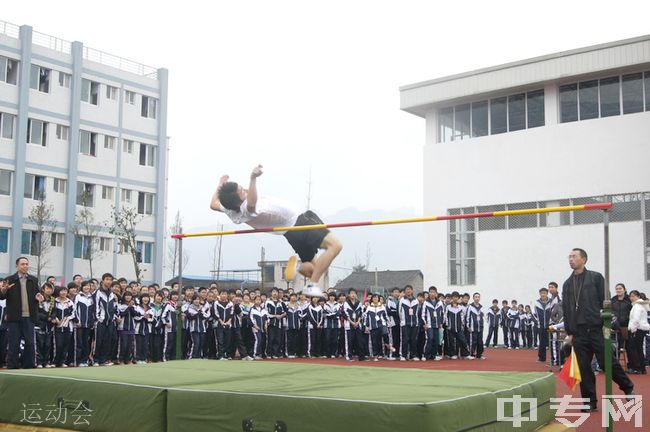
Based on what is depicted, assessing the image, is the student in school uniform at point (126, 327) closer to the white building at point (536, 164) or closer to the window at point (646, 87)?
the white building at point (536, 164)

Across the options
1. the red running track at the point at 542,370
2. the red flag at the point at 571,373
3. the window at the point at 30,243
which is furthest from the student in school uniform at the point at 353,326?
the window at the point at 30,243

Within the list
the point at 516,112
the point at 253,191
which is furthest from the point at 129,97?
the point at 253,191

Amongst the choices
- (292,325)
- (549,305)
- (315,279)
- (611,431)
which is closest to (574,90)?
(549,305)

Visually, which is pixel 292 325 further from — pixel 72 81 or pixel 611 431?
pixel 72 81

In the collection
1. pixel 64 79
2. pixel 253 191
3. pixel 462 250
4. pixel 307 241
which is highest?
pixel 64 79

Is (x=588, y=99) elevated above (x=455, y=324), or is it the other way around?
(x=588, y=99)

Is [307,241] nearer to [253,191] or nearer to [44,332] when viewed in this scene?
[253,191]

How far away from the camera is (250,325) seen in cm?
1491

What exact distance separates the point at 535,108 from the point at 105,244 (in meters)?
19.7

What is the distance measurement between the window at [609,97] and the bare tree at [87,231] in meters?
20.4

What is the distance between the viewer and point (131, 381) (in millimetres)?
4961

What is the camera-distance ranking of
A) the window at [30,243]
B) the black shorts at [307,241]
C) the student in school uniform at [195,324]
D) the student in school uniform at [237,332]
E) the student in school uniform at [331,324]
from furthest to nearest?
1. the window at [30,243]
2. the student in school uniform at [331,324]
3. the student in school uniform at [237,332]
4. the student in school uniform at [195,324]
5. the black shorts at [307,241]

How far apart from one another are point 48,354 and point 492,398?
9.30 meters

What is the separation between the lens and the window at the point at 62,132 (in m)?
30.0
